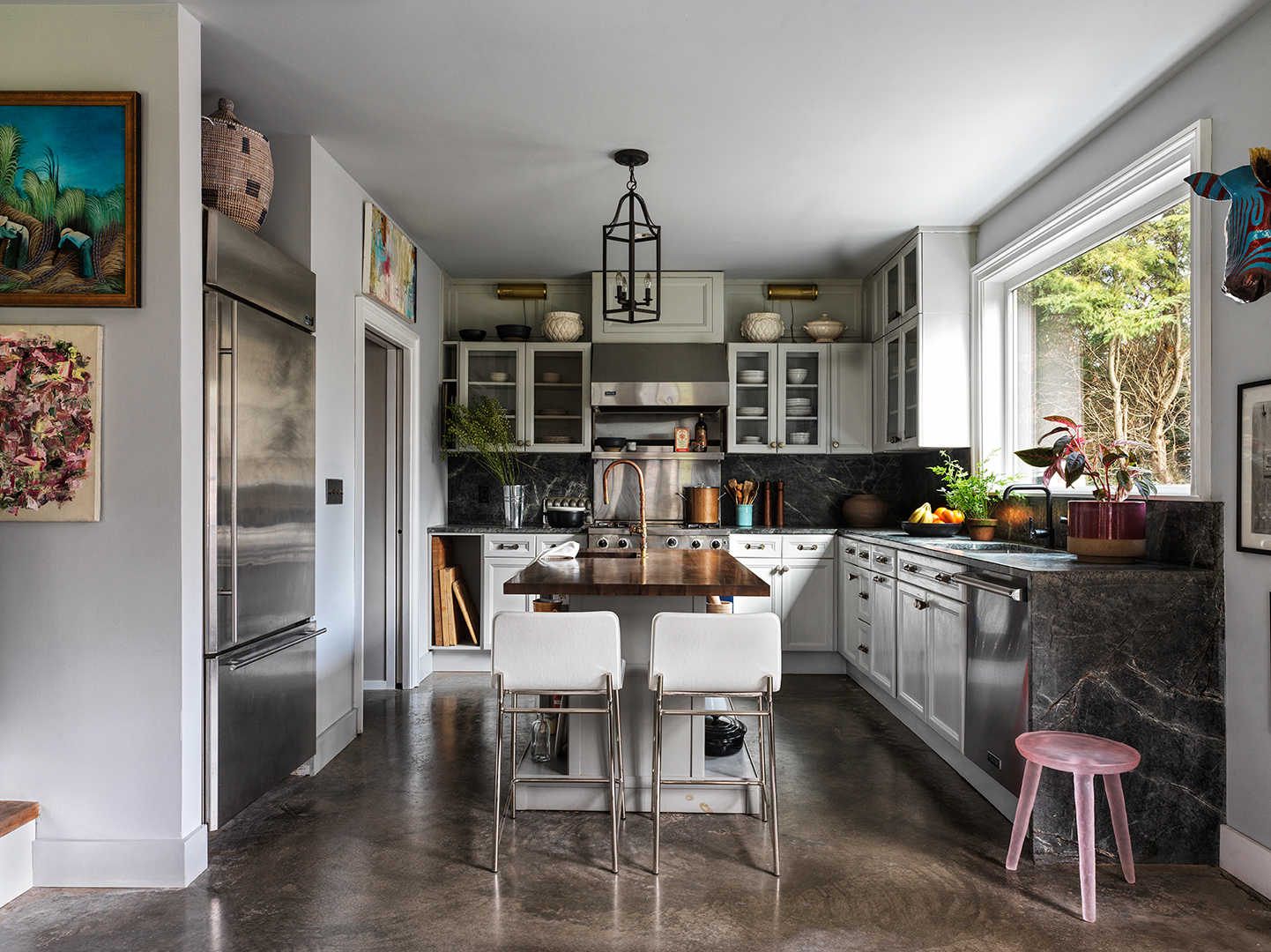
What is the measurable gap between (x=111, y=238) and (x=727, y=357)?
3.91 metres

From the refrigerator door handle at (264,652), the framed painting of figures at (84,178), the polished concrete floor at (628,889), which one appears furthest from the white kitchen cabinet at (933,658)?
the framed painting of figures at (84,178)

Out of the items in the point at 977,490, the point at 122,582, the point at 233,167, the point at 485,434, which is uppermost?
the point at 233,167

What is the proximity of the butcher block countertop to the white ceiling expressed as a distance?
1.84 metres

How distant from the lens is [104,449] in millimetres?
2559

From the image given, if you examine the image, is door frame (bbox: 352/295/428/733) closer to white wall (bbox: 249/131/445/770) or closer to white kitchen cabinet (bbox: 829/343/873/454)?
white wall (bbox: 249/131/445/770)

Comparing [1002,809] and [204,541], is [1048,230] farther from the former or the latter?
[204,541]

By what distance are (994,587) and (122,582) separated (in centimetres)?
299

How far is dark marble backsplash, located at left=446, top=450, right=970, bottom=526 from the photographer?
6.01 metres

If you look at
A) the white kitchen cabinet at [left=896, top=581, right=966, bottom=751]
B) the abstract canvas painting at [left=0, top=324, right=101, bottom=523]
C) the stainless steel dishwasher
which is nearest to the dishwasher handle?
the stainless steel dishwasher

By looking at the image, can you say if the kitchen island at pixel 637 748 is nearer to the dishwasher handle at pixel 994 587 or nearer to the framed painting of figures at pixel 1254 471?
the dishwasher handle at pixel 994 587

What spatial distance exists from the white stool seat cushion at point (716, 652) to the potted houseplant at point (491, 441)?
301cm

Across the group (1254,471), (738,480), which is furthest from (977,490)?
(738,480)

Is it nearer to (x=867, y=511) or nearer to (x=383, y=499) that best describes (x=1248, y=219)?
(x=867, y=511)

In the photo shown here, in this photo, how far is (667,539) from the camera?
17.6ft
